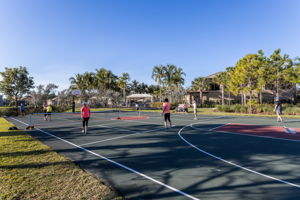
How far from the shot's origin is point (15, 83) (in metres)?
41.6

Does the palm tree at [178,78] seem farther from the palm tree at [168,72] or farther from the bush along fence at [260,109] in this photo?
the bush along fence at [260,109]

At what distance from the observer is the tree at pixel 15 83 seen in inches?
1598

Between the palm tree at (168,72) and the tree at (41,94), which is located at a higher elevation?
the palm tree at (168,72)

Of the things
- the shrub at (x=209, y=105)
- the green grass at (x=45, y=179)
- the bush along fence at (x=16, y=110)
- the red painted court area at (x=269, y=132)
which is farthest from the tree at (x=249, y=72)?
the bush along fence at (x=16, y=110)

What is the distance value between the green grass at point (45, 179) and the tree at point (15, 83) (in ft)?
143

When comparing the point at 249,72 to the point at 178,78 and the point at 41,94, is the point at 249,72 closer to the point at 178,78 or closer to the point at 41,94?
the point at 178,78

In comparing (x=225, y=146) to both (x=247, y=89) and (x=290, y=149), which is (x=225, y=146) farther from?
(x=247, y=89)

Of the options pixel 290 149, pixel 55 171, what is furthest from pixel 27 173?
pixel 290 149

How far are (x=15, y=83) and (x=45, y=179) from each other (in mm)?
48870

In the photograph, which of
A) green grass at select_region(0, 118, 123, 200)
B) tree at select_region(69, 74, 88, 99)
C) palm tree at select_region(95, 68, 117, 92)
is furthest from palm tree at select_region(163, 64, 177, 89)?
green grass at select_region(0, 118, 123, 200)

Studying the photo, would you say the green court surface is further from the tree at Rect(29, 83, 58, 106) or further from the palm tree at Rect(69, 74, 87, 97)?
the palm tree at Rect(69, 74, 87, 97)

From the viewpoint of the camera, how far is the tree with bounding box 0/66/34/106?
40.6 m

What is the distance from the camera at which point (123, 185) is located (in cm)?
383

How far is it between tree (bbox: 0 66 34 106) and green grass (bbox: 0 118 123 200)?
43677 millimetres
